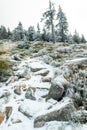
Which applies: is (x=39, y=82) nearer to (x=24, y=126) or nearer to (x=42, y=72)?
(x=42, y=72)

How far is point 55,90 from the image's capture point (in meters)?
11.9

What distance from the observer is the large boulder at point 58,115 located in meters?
9.65

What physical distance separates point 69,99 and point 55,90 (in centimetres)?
126

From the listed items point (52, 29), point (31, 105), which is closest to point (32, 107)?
point (31, 105)

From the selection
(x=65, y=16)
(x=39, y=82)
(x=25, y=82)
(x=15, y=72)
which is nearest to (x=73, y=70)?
(x=39, y=82)

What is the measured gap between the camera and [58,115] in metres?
9.72

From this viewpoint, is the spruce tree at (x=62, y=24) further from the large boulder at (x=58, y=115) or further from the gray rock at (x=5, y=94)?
the large boulder at (x=58, y=115)

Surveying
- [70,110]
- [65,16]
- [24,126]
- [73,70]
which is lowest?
[24,126]

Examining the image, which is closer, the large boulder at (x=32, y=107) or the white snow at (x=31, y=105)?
the white snow at (x=31, y=105)

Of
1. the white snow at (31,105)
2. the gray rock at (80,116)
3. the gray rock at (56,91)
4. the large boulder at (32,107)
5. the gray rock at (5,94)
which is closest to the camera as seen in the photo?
the gray rock at (80,116)

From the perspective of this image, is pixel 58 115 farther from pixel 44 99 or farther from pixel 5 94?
pixel 5 94

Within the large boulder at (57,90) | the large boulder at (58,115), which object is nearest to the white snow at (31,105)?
the large boulder at (58,115)

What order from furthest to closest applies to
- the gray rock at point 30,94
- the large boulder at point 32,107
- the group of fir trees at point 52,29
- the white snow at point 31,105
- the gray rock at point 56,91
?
the group of fir trees at point 52,29 → the gray rock at point 30,94 → the gray rock at point 56,91 → the large boulder at point 32,107 → the white snow at point 31,105

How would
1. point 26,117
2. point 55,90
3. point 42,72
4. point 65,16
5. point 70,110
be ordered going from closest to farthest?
1. point 70,110
2. point 26,117
3. point 55,90
4. point 42,72
5. point 65,16
